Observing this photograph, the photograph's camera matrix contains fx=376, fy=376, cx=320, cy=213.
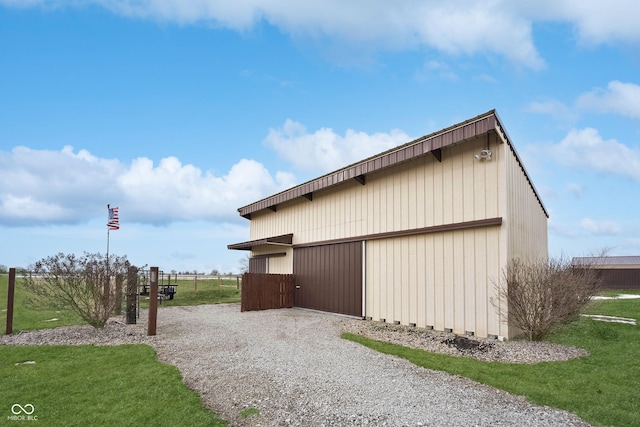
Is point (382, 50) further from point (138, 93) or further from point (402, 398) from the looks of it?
point (402, 398)

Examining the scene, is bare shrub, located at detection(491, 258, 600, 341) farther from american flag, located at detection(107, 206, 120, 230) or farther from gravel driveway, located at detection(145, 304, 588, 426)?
american flag, located at detection(107, 206, 120, 230)

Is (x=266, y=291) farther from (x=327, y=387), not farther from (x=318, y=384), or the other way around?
(x=327, y=387)

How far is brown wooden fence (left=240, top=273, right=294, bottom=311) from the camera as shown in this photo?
46.3 ft

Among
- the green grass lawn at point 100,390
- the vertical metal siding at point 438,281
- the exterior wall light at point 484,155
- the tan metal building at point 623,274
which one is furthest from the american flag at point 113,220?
the tan metal building at point 623,274

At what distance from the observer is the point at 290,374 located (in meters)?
5.83

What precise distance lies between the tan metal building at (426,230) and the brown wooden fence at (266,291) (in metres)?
A: 0.56

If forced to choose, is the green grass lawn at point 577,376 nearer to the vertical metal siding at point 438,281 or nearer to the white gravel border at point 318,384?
the white gravel border at point 318,384

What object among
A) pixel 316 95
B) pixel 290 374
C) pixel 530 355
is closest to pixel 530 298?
pixel 530 355

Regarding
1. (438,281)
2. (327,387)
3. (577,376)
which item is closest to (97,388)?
(327,387)

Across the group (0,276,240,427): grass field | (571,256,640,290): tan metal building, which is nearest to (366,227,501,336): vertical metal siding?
(0,276,240,427): grass field

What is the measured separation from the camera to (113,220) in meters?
16.5

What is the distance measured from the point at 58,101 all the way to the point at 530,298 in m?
14.8

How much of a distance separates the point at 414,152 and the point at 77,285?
9464 mm

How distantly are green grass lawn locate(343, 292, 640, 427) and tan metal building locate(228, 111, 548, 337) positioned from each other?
82.9 inches
